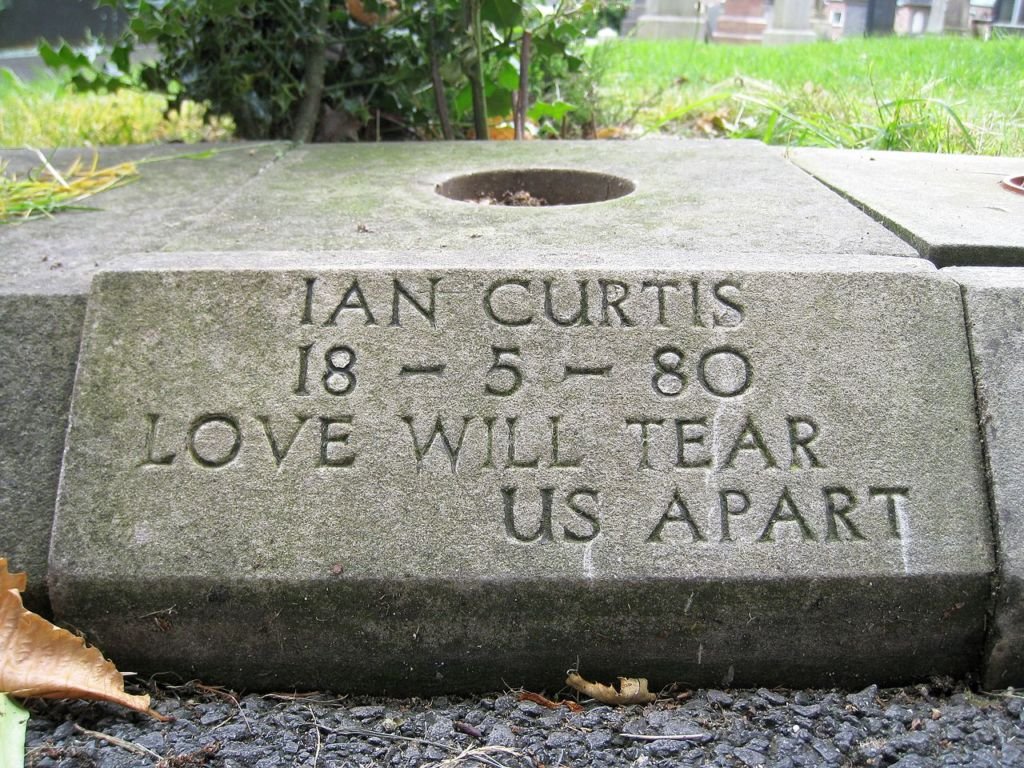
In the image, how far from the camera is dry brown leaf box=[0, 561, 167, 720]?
1.47m

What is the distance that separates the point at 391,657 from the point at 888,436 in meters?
1.02

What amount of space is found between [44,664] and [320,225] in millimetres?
1172

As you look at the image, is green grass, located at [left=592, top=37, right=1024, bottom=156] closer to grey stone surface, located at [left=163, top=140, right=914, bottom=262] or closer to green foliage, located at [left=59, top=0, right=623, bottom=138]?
green foliage, located at [left=59, top=0, right=623, bottom=138]

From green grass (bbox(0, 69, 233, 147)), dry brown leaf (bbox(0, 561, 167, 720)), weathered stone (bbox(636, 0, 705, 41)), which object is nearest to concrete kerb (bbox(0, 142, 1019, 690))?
dry brown leaf (bbox(0, 561, 167, 720))

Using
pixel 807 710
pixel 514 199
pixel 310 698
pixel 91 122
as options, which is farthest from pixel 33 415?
pixel 91 122

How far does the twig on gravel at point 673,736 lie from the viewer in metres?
1.45

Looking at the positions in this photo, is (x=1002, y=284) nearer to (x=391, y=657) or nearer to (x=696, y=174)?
(x=696, y=174)

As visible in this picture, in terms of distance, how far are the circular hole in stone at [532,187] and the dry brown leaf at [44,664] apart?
181 centimetres

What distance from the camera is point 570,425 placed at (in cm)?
167

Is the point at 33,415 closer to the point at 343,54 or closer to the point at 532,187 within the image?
the point at 532,187

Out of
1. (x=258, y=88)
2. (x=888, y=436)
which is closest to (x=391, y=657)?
(x=888, y=436)

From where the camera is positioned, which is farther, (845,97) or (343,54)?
(845,97)

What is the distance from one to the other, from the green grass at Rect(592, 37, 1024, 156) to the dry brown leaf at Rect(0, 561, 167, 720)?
11.2 feet

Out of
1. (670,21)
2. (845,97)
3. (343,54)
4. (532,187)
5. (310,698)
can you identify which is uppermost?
(670,21)
